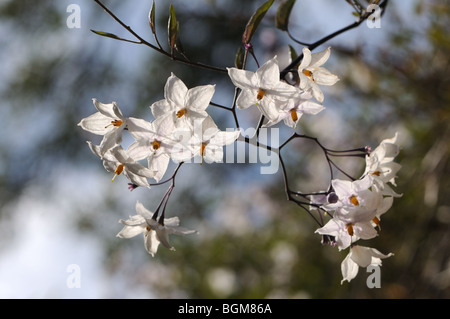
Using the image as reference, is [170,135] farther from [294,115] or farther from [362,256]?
[362,256]

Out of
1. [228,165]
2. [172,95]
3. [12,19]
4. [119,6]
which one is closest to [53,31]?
[12,19]

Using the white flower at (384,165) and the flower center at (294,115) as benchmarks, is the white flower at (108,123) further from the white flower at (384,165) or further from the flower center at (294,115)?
the white flower at (384,165)

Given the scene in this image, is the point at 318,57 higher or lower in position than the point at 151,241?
higher

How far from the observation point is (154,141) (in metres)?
Answer: 0.58

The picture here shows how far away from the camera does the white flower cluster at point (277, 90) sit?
0.57 meters

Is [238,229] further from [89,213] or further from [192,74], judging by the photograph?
[192,74]

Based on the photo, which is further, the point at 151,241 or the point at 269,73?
the point at 151,241

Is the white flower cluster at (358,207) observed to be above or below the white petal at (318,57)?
below

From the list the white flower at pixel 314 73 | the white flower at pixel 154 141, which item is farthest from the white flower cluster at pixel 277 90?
the white flower at pixel 154 141

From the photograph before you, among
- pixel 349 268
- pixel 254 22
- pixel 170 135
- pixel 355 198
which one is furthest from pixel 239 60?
pixel 349 268

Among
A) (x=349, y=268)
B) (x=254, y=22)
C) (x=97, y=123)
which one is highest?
(x=254, y=22)

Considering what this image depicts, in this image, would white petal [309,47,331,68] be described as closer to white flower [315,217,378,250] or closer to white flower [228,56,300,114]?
white flower [228,56,300,114]

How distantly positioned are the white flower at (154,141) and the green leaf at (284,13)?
0.30 metres

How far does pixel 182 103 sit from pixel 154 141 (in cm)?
6
